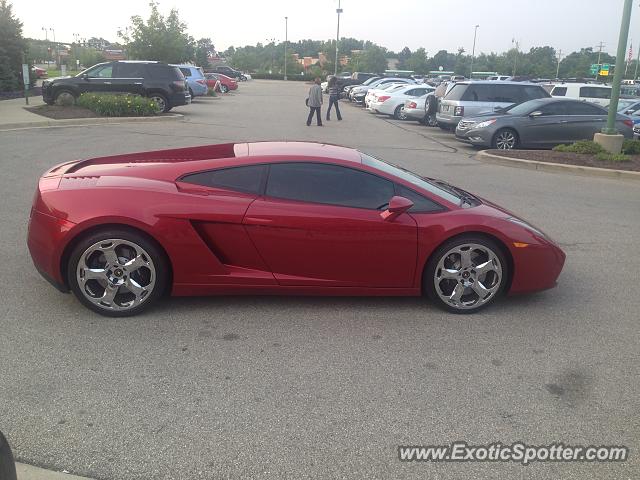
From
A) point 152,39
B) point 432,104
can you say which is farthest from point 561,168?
point 152,39

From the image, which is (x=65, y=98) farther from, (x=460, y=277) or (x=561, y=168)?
(x=460, y=277)

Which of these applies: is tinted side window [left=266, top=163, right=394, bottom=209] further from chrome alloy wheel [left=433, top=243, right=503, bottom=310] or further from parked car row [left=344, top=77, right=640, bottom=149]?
parked car row [left=344, top=77, right=640, bottom=149]

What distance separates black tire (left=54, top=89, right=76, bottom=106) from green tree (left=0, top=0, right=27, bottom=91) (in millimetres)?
5956

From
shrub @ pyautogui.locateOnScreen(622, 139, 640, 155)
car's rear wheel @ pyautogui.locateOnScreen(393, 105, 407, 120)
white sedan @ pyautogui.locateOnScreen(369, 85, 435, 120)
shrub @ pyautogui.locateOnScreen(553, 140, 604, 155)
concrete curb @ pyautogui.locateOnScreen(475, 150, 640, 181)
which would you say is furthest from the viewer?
white sedan @ pyautogui.locateOnScreen(369, 85, 435, 120)

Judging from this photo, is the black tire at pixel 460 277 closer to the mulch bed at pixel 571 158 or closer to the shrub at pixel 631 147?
the mulch bed at pixel 571 158

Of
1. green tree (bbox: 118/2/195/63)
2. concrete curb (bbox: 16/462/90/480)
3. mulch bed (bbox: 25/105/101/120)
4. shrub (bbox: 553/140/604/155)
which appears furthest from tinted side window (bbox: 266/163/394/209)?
green tree (bbox: 118/2/195/63)

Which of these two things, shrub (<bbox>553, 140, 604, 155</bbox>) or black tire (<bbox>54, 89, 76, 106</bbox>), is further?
black tire (<bbox>54, 89, 76, 106</bbox>)

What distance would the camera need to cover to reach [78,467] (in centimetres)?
286

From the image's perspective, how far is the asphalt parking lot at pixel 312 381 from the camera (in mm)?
3006

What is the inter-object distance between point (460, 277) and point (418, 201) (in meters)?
0.70

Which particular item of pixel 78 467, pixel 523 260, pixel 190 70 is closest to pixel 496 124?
pixel 523 260

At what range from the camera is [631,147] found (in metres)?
14.6

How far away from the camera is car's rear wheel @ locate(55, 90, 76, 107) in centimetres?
2062

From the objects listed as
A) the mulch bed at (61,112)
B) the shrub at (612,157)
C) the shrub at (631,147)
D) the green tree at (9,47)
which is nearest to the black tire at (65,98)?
the mulch bed at (61,112)
